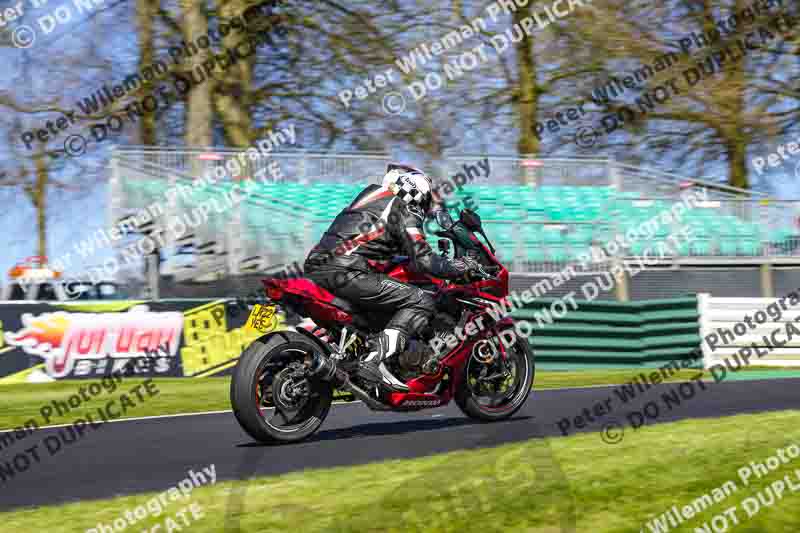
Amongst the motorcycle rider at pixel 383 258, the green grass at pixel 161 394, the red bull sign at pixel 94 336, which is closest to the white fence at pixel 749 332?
the green grass at pixel 161 394

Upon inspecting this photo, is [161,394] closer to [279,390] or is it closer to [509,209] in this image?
[279,390]

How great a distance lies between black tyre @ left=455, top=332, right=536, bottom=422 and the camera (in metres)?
8.00

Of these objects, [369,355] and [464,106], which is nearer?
[369,355]

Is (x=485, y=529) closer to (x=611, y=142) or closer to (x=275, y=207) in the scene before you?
(x=275, y=207)

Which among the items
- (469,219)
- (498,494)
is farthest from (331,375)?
(498,494)

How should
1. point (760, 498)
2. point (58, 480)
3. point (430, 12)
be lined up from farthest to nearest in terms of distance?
point (430, 12)
point (58, 480)
point (760, 498)

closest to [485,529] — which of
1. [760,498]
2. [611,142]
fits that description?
[760,498]

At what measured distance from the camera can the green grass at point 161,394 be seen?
10.7 metres

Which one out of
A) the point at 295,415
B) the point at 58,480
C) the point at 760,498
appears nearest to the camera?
the point at 760,498

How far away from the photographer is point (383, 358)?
7273 millimetres

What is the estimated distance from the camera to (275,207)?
1631 centimetres

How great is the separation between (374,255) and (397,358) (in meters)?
0.76

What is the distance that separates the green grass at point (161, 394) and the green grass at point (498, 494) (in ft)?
15.8

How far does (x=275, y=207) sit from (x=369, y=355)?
934 centimetres
